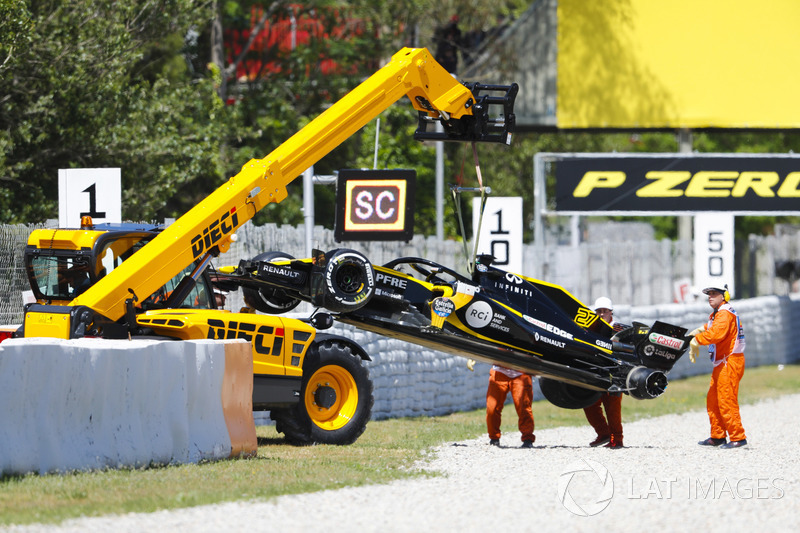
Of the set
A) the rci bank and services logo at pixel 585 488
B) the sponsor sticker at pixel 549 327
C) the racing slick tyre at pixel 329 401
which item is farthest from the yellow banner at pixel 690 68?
the rci bank and services logo at pixel 585 488

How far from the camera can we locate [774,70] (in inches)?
1108

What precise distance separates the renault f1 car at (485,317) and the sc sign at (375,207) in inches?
147

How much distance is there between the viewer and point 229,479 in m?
10.4

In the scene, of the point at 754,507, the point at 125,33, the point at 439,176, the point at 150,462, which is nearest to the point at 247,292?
the point at 150,462

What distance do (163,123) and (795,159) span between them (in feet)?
41.6

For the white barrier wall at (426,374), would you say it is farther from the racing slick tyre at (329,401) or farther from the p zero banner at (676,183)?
the racing slick tyre at (329,401)

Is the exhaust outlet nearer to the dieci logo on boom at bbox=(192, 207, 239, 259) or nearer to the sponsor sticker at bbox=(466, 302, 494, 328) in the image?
the sponsor sticker at bbox=(466, 302, 494, 328)

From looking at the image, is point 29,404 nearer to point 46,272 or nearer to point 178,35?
A: point 46,272

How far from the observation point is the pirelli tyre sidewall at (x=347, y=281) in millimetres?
12320

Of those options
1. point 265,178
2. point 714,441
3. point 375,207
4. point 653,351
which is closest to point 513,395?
point 653,351

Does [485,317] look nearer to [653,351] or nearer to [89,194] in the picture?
[653,351]

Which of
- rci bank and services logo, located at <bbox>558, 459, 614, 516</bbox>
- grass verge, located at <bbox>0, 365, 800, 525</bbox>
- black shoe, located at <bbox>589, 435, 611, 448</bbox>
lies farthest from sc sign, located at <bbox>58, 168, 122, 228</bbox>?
rci bank and services logo, located at <bbox>558, 459, 614, 516</bbox>

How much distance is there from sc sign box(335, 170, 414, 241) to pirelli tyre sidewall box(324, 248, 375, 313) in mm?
4936

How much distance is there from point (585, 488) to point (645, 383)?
360 centimetres
